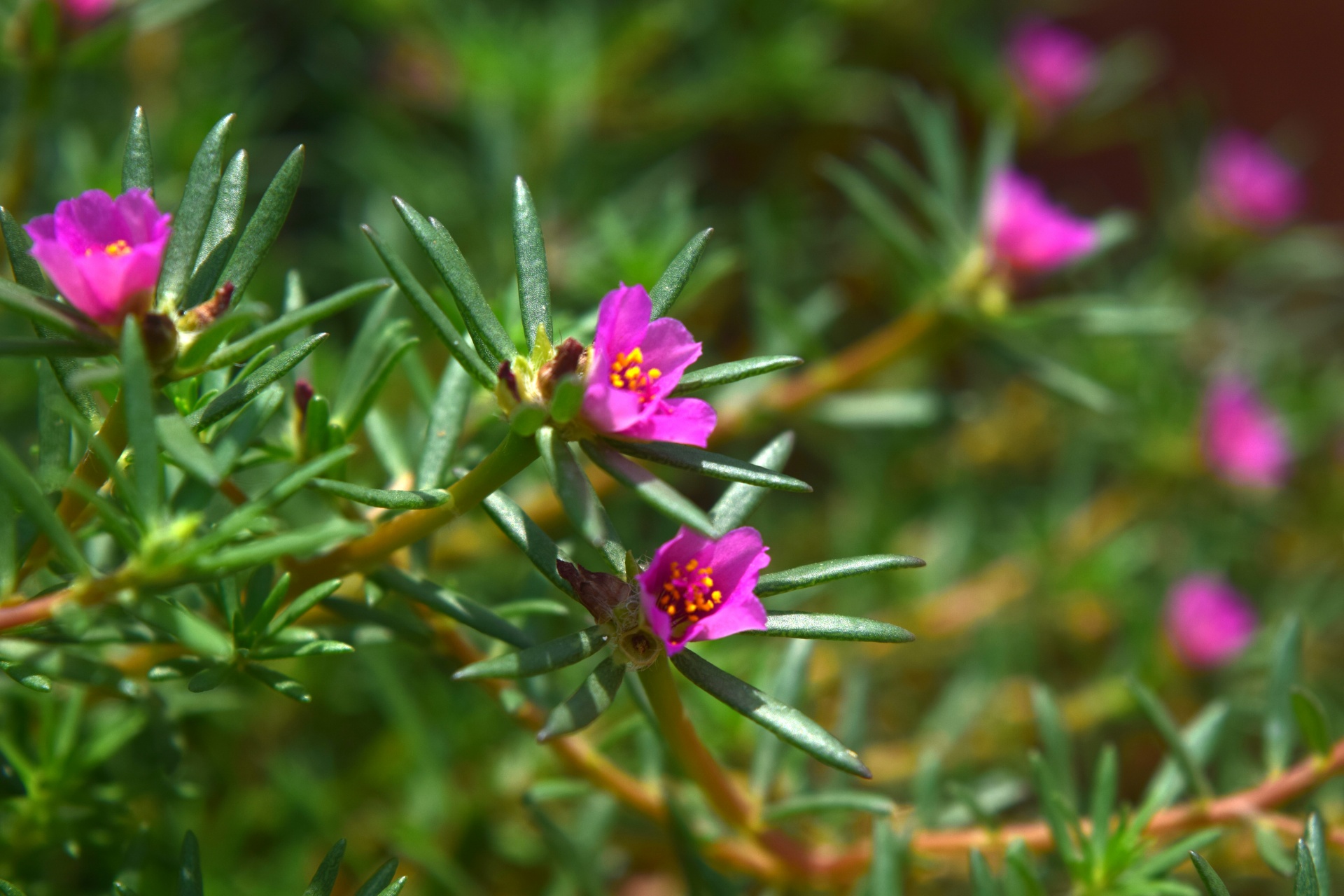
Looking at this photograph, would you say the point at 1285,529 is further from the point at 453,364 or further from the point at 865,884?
the point at 453,364

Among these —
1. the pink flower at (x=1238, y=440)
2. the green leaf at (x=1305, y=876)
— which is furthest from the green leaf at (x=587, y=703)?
the pink flower at (x=1238, y=440)

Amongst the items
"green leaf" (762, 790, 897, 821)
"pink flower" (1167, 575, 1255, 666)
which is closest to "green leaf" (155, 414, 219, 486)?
"green leaf" (762, 790, 897, 821)

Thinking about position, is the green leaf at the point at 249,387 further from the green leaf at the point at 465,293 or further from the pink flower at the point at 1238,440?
the pink flower at the point at 1238,440

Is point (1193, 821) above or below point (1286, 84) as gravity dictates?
below

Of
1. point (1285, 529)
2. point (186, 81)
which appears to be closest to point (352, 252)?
point (186, 81)

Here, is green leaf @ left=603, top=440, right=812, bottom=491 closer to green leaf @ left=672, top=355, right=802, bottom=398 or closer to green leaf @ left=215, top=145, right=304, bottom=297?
green leaf @ left=672, top=355, right=802, bottom=398

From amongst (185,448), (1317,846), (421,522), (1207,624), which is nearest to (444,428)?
(421,522)
